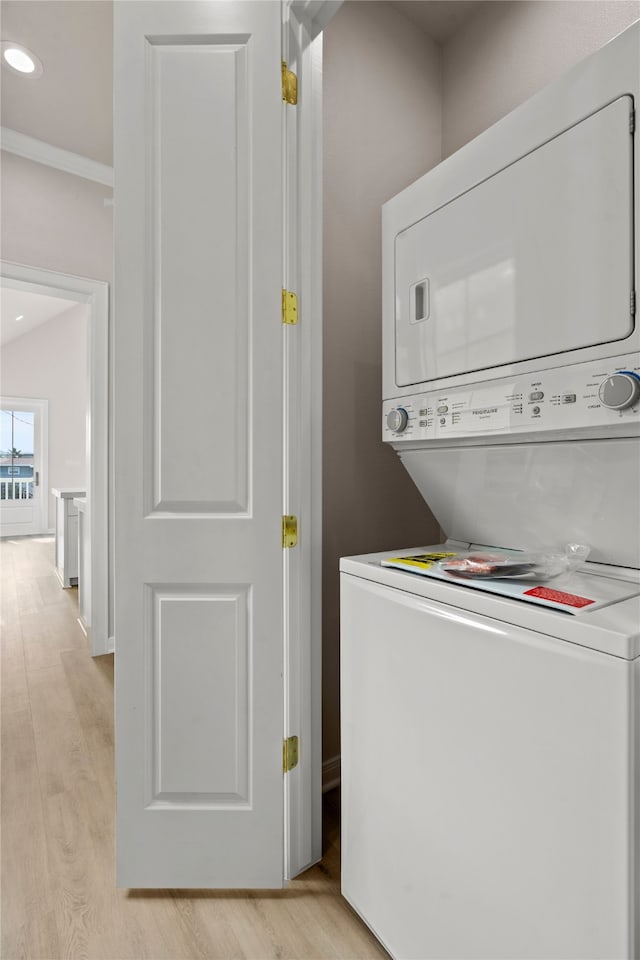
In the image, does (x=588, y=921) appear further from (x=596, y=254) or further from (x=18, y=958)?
(x=18, y=958)

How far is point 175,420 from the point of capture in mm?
1342

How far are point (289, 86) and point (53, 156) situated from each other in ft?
7.53

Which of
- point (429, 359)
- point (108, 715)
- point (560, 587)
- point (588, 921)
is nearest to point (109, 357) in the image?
point (108, 715)

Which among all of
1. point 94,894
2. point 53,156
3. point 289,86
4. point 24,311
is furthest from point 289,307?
point 24,311

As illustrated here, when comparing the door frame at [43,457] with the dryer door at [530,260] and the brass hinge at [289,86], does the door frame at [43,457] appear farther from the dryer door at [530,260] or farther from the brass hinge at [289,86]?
the dryer door at [530,260]

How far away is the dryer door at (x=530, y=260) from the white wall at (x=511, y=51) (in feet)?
2.51

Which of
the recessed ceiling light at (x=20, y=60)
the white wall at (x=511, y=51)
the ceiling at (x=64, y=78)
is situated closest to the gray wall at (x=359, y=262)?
the white wall at (x=511, y=51)

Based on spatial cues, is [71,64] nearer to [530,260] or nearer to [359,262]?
[359,262]

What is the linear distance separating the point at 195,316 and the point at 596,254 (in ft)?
3.01

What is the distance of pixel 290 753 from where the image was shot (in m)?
1.41

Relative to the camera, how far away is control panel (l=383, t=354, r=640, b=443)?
88 cm

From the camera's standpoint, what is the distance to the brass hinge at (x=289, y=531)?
1388 millimetres

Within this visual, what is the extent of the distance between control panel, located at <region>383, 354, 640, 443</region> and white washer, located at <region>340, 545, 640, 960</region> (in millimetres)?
316

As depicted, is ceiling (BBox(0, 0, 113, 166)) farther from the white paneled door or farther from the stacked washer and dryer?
the stacked washer and dryer
